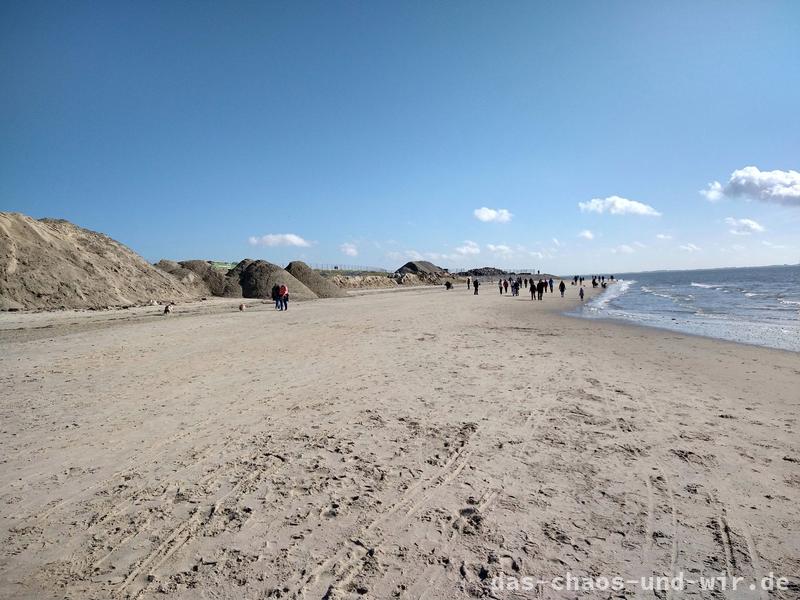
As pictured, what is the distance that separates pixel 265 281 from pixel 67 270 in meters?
14.9

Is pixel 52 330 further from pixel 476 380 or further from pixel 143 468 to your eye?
pixel 476 380

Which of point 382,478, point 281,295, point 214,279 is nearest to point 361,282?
point 214,279

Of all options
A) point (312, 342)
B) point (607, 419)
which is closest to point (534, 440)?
point (607, 419)

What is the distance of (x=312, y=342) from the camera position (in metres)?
12.9

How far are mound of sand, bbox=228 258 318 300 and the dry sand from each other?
88.5 ft

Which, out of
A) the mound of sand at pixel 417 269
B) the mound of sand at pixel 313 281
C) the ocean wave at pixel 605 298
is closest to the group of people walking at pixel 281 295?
the mound of sand at pixel 313 281

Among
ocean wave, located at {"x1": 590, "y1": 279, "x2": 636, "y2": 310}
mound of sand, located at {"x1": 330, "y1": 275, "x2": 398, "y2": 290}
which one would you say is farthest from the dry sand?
mound of sand, located at {"x1": 330, "y1": 275, "x2": 398, "y2": 290}

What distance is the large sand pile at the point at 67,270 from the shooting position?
860 inches

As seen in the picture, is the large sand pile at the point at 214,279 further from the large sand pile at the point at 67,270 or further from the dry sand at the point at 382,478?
the dry sand at the point at 382,478

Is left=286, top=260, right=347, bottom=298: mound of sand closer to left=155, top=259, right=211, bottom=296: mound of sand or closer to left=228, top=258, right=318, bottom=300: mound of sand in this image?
left=228, top=258, right=318, bottom=300: mound of sand

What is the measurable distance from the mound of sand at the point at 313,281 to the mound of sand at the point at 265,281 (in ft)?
5.52

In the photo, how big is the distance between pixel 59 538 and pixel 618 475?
205 inches

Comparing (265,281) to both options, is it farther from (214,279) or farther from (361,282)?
(361,282)

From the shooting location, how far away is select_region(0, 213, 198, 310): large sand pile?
21.8 metres
